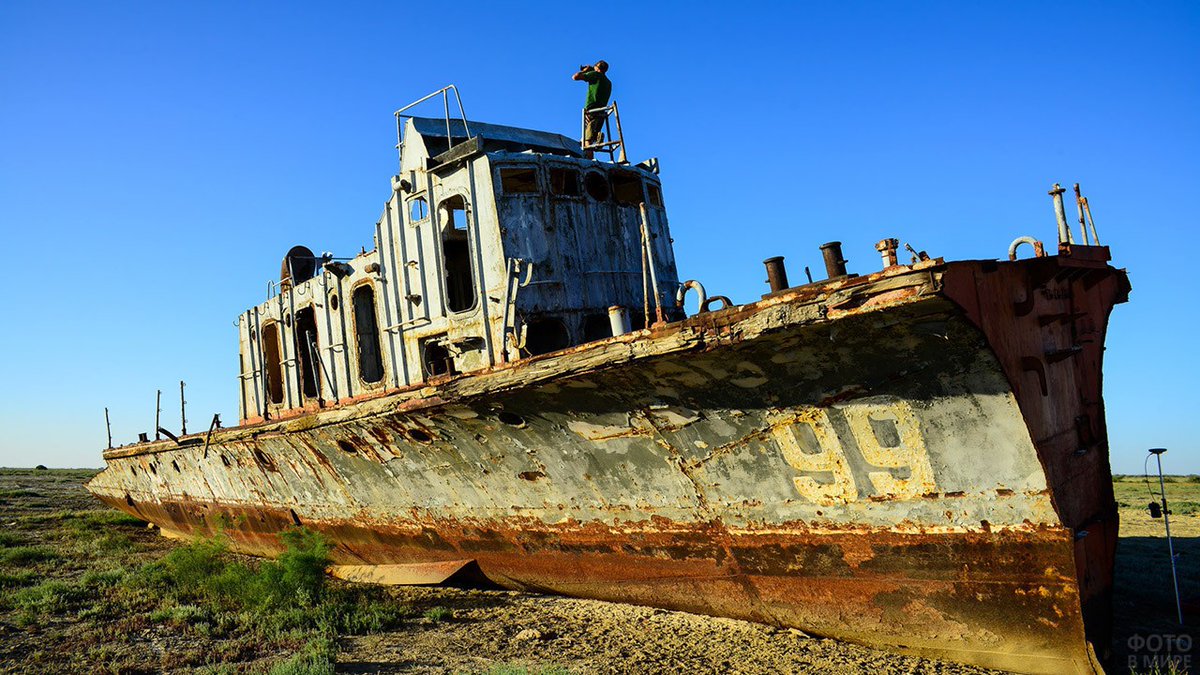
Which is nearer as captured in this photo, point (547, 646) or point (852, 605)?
point (852, 605)

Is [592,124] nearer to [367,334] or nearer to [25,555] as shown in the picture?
[367,334]

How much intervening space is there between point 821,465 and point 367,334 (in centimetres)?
678

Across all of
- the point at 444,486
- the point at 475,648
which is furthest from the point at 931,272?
the point at 444,486

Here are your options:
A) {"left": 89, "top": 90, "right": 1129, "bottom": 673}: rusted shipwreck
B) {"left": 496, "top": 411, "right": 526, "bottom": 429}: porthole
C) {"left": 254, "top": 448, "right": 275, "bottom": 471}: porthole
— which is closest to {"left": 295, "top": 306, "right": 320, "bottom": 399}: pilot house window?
{"left": 254, "top": 448, "right": 275, "bottom": 471}: porthole

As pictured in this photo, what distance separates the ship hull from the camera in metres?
4.59

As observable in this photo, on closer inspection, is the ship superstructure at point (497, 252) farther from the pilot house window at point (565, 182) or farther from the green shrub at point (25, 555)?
the green shrub at point (25, 555)

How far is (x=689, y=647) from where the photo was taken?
219 inches

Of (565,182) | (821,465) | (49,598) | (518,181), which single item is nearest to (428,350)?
(518,181)

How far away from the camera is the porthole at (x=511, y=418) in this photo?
249 inches

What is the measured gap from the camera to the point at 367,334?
1027cm

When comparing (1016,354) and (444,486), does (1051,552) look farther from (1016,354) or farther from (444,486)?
(444,486)

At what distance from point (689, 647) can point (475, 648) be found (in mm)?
1602

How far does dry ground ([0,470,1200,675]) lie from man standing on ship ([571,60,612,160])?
200 inches

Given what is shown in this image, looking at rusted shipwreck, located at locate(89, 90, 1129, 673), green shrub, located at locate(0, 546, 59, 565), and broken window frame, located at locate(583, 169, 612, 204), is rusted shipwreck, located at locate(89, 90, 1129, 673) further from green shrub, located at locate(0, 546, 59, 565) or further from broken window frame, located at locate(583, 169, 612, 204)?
green shrub, located at locate(0, 546, 59, 565)
